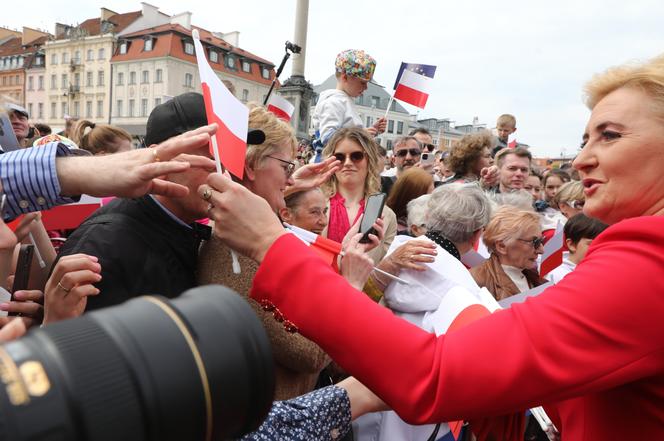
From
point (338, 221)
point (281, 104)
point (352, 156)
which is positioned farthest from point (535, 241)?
point (281, 104)

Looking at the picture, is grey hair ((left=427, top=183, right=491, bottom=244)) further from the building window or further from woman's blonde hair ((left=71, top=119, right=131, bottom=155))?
the building window

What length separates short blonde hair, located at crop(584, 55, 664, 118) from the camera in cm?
131

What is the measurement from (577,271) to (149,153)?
125cm

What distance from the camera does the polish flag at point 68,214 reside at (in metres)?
3.22

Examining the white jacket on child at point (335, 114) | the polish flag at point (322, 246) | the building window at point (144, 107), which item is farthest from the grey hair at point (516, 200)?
the building window at point (144, 107)

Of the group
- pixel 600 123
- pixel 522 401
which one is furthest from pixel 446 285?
pixel 522 401

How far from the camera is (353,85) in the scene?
5.24 meters

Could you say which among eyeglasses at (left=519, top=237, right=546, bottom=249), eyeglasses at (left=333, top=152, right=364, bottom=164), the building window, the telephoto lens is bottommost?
the building window

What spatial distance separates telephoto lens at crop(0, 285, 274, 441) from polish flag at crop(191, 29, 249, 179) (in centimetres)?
90

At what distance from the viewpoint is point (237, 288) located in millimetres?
1909

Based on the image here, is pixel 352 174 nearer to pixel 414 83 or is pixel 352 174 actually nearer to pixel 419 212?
pixel 419 212

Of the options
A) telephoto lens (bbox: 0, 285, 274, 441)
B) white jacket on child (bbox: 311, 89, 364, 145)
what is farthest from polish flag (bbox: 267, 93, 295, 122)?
telephoto lens (bbox: 0, 285, 274, 441)

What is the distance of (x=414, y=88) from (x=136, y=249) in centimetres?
556

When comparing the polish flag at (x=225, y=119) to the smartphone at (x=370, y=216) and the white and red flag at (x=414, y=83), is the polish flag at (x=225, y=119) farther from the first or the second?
the white and red flag at (x=414, y=83)
